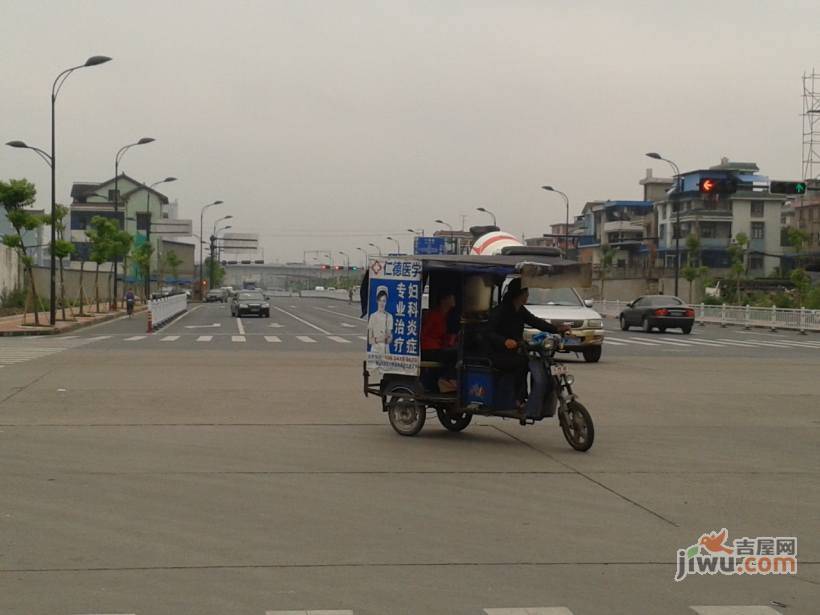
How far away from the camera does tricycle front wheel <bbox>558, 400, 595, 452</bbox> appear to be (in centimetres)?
1076

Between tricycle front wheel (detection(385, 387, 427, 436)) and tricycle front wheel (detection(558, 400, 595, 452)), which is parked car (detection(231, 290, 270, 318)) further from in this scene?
tricycle front wheel (detection(558, 400, 595, 452))

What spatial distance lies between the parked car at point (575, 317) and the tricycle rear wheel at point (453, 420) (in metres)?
10.8

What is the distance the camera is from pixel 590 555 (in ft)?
22.2

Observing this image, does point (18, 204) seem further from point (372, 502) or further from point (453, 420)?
point (372, 502)

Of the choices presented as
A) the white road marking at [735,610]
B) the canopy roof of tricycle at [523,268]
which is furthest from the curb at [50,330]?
the white road marking at [735,610]

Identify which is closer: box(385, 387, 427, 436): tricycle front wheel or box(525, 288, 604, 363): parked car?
box(385, 387, 427, 436): tricycle front wheel

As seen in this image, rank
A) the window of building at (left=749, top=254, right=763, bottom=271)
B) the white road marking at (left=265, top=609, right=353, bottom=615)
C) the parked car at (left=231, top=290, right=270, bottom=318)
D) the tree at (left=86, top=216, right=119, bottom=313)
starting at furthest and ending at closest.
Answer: the window of building at (left=749, top=254, right=763, bottom=271)
the parked car at (left=231, top=290, right=270, bottom=318)
the tree at (left=86, top=216, right=119, bottom=313)
the white road marking at (left=265, top=609, right=353, bottom=615)

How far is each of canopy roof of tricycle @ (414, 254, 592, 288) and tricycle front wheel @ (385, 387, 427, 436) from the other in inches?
57.1

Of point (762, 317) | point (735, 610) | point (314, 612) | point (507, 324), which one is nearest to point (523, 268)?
point (507, 324)

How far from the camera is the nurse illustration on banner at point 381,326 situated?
11852 millimetres

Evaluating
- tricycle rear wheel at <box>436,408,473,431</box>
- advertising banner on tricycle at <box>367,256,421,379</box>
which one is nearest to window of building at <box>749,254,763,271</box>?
tricycle rear wheel at <box>436,408,473,431</box>

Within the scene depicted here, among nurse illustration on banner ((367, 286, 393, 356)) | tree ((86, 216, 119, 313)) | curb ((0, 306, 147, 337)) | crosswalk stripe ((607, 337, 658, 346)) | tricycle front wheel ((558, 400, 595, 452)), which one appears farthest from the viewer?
tree ((86, 216, 119, 313))

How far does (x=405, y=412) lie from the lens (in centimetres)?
1199

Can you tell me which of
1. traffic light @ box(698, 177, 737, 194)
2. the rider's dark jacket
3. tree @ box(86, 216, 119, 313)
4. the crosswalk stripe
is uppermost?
traffic light @ box(698, 177, 737, 194)
